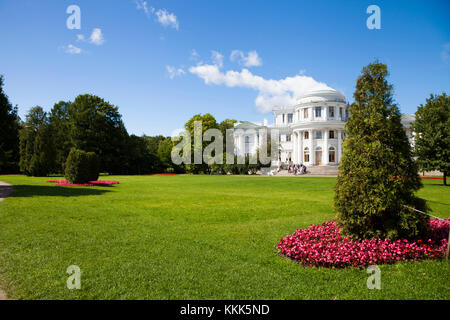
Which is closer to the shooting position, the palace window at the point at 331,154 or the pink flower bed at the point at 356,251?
the pink flower bed at the point at 356,251

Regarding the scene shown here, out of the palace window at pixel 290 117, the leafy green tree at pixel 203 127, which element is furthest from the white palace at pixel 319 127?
the leafy green tree at pixel 203 127

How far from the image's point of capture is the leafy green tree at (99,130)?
4631cm

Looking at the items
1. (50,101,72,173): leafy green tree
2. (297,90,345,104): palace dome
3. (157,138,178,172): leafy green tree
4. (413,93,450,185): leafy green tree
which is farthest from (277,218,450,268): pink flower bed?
(297,90,345,104): palace dome

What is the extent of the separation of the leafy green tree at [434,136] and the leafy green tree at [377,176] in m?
23.2

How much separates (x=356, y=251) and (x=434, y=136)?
25.4 meters

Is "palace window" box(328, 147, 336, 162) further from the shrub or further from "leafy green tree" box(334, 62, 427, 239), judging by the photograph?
"leafy green tree" box(334, 62, 427, 239)

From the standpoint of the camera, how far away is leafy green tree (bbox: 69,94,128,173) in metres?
46.3

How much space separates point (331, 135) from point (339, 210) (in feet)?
176

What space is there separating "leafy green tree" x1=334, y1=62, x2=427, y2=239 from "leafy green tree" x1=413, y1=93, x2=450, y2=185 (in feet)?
76.2

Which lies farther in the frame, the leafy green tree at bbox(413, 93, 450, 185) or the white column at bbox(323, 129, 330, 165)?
the white column at bbox(323, 129, 330, 165)

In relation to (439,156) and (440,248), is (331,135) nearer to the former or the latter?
(439,156)

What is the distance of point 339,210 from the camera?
5.96 meters

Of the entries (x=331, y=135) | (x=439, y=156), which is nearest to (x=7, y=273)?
(x=439, y=156)

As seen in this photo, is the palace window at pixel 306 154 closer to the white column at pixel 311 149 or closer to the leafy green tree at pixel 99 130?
the white column at pixel 311 149
